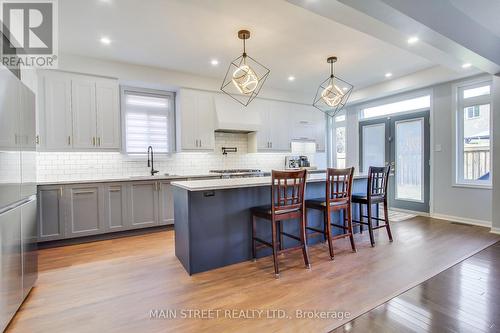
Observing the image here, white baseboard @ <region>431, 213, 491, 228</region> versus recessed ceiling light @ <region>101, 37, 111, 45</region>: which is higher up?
recessed ceiling light @ <region>101, 37, 111, 45</region>

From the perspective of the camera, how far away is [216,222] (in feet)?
8.54

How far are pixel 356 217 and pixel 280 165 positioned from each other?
267cm

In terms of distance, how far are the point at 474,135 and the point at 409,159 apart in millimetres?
1122

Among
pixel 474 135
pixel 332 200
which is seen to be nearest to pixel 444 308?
pixel 332 200

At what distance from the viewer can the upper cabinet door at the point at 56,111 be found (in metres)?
3.61

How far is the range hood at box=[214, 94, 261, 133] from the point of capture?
491 cm

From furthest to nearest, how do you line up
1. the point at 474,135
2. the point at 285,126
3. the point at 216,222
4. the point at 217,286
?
the point at 285,126 < the point at 474,135 < the point at 216,222 < the point at 217,286

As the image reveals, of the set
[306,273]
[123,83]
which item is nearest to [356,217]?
[306,273]

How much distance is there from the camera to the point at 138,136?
4.57m

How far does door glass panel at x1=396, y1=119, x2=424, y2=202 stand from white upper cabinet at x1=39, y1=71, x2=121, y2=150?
560 cm

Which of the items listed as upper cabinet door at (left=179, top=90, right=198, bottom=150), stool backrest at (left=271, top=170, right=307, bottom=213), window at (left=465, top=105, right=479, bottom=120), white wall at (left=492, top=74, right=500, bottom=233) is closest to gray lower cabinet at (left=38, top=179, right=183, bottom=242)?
upper cabinet door at (left=179, top=90, right=198, bottom=150)

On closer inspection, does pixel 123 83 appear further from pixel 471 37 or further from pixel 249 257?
pixel 471 37

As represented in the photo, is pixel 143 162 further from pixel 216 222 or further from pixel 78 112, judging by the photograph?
pixel 216 222

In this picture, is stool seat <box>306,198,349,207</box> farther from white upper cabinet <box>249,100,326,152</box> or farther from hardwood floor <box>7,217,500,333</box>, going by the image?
white upper cabinet <box>249,100,326,152</box>
